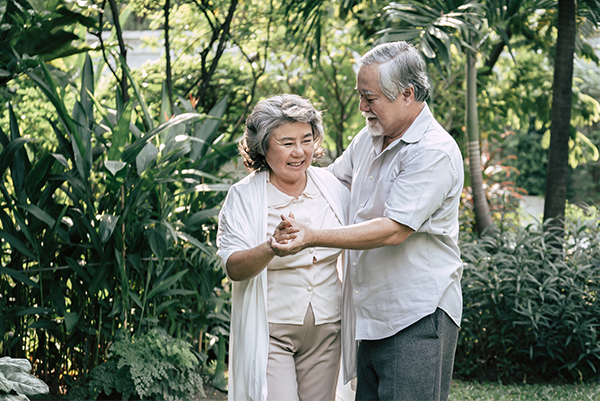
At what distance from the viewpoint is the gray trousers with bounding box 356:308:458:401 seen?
73.2 inches

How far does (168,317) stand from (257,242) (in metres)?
1.86

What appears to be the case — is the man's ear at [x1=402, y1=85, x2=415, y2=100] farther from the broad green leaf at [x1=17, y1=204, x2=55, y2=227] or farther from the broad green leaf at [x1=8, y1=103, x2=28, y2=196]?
the broad green leaf at [x1=8, y1=103, x2=28, y2=196]

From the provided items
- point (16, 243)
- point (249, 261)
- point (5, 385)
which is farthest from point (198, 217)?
point (249, 261)

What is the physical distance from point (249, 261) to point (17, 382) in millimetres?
1376

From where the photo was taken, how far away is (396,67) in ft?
6.15

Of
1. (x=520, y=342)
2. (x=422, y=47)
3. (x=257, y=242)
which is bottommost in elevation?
(x=520, y=342)

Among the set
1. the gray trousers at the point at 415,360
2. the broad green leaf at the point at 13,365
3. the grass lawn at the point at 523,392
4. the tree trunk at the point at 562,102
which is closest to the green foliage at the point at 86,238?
the broad green leaf at the point at 13,365

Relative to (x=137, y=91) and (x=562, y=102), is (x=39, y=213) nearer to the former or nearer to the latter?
(x=137, y=91)

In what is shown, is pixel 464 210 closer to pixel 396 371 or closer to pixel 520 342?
pixel 520 342

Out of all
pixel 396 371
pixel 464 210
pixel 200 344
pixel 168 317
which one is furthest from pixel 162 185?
pixel 464 210

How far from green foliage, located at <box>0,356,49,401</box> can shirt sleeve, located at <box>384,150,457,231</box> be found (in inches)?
69.3

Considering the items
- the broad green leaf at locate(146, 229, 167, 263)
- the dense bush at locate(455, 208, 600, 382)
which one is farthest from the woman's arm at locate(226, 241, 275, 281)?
the dense bush at locate(455, 208, 600, 382)

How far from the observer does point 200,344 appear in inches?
152

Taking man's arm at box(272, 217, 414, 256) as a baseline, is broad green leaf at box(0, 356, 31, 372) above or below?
below
